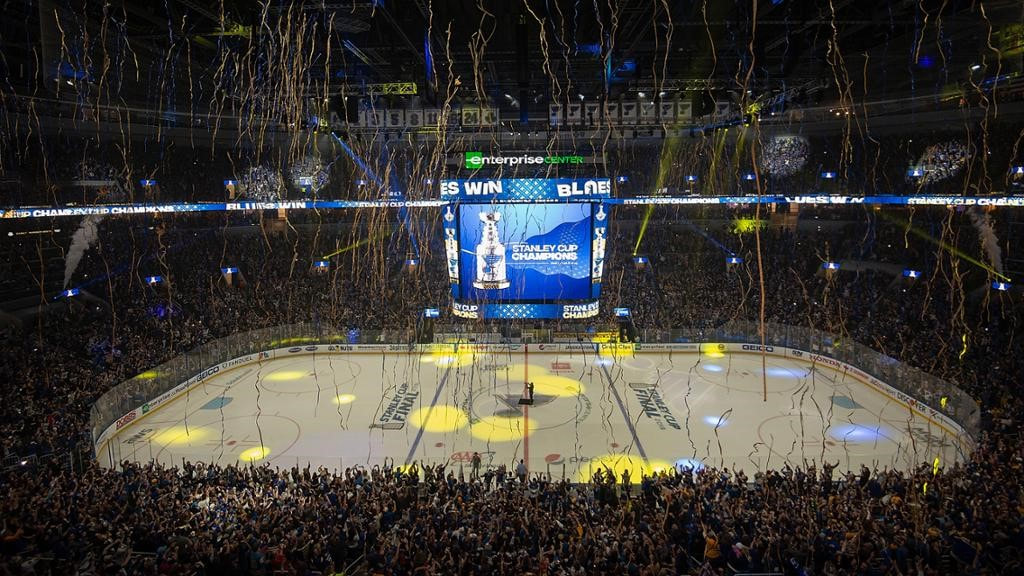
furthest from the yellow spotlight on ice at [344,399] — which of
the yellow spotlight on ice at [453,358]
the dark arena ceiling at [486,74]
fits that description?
the dark arena ceiling at [486,74]

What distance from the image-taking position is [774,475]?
12.3 meters

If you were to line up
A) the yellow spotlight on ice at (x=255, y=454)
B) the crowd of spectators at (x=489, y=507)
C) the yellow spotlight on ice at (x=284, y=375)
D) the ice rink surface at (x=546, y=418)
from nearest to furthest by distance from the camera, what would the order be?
1. the crowd of spectators at (x=489, y=507)
2. the ice rink surface at (x=546, y=418)
3. the yellow spotlight on ice at (x=255, y=454)
4. the yellow spotlight on ice at (x=284, y=375)

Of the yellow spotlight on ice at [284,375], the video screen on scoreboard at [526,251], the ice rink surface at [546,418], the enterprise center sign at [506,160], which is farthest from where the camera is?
the yellow spotlight on ice at [284,375]

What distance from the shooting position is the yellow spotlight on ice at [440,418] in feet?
59.6


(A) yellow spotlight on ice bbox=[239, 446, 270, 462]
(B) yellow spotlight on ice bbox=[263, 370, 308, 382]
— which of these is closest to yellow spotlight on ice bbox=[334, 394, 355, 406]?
(B) yellow spotlight on ice bbox=[263, 370, 308, 382]

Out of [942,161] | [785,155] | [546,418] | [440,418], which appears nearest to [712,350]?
[546,418]

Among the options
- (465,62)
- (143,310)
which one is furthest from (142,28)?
(143,310)

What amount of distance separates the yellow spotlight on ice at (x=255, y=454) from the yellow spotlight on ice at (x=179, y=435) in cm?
200

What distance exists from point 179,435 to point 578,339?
53.1 feet

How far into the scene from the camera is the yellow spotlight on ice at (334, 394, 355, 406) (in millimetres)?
20625

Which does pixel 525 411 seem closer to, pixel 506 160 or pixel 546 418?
pixel 546 418

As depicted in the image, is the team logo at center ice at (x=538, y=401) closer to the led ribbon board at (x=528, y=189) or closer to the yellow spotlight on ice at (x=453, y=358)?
the yellow spotlight on ice at (x=453, y=358)

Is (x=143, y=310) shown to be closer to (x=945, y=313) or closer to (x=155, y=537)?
(x=155, y=537)

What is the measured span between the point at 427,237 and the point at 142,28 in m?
26.0
